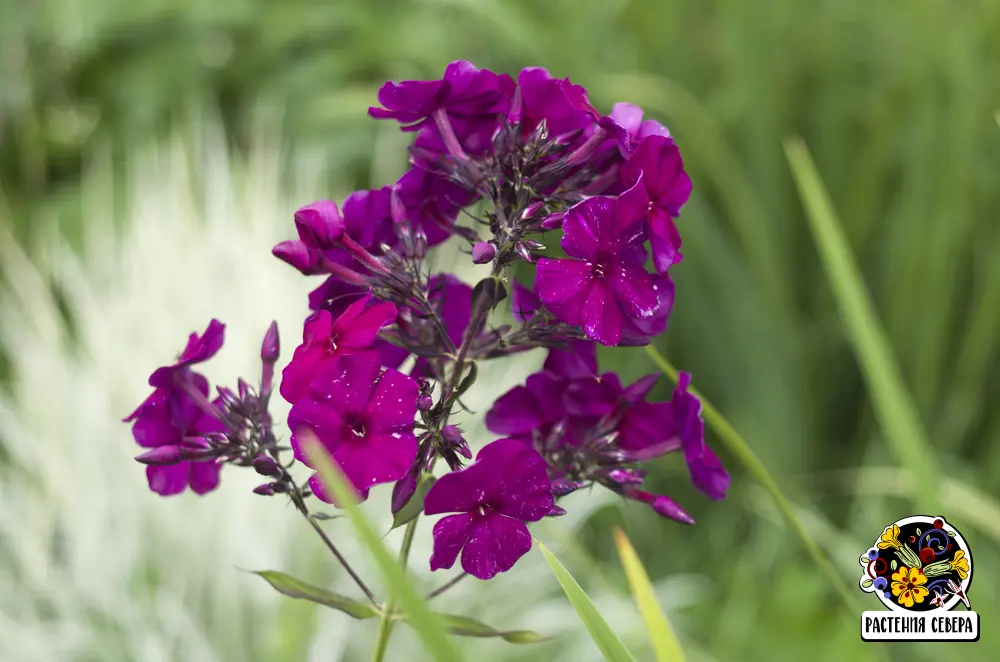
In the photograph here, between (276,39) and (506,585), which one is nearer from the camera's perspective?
(506,585)

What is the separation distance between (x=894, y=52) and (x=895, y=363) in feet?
2.06

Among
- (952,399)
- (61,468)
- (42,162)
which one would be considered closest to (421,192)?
(61,468)

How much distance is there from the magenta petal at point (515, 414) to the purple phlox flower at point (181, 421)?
0.19 meters

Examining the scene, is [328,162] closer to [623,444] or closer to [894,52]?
[894,52]

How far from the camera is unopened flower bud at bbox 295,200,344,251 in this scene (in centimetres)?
55

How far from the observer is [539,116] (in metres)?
0.57

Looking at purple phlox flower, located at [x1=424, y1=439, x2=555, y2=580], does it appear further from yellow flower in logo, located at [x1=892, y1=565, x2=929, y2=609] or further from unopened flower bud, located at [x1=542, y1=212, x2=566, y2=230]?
yellow flower in logo, located at [x1=892, y1=565, x2=929, y2=609]

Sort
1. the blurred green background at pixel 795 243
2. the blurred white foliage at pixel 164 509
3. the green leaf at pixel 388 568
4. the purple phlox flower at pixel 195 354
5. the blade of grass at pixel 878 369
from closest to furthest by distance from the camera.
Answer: the green leaf at pixel 388 568
the purple phlox flower at pixel 195 354
the blade of grass at pixel 878 369
the blurred white foliage at pixel 164 509
the blurred green background at pixel 795 243

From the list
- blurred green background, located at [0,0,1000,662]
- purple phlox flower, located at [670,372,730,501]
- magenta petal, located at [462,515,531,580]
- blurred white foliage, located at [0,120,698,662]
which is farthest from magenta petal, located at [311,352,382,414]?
blurred green background, located at [0,0,1000,662]

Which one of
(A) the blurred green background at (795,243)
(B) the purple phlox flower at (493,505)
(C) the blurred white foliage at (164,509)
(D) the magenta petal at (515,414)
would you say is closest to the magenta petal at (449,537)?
(B) the purple phlox flower at (493,505)

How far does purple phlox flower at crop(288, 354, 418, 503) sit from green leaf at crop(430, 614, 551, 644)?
0.15 metres

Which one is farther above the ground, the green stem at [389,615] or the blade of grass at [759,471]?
the blade of grass at [759,471]

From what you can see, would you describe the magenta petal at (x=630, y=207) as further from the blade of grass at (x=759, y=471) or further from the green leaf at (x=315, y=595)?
the green leaf at (x=315, y=595)

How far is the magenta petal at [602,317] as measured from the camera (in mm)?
495
